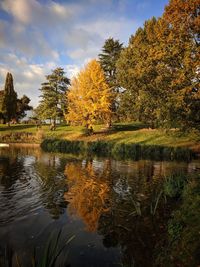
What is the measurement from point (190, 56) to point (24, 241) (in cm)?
1644

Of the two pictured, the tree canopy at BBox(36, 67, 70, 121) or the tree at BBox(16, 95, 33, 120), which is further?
the tree at BBox(16, 95, 33, 120)

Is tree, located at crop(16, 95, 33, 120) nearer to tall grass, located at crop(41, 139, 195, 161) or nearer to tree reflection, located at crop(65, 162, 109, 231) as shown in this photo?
tall grass, located at crop(41, 139, 195, 161)

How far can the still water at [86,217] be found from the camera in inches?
293

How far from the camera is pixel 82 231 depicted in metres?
8.94

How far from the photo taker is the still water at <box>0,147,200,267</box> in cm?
745

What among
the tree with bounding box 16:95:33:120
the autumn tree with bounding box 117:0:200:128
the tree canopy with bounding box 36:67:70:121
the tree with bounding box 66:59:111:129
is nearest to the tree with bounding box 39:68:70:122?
the tree canopy with bounding box 36:67:70:121

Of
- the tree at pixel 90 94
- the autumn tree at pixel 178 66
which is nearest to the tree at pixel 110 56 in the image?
the tree at pixel 90 94

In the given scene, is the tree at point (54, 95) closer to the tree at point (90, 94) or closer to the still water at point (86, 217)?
the tree at point (90, 94)

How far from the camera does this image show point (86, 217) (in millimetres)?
10273

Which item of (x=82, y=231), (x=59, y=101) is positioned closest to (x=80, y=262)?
(x=82, y=231)

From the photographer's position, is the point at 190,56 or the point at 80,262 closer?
the point at 80,262

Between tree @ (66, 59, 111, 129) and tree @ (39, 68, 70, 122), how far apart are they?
13944 mm

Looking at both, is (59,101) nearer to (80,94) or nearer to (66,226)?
(80,94)

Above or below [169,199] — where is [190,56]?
above
